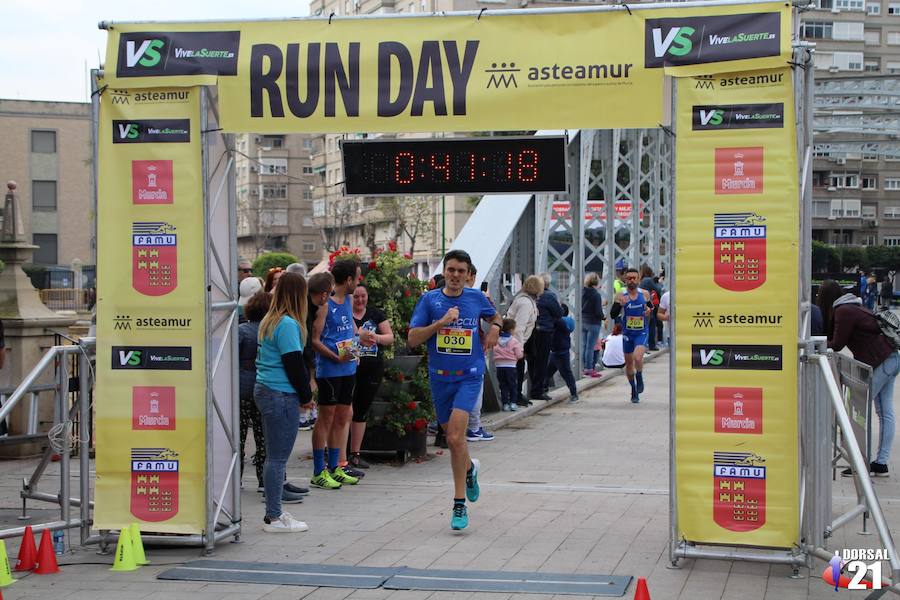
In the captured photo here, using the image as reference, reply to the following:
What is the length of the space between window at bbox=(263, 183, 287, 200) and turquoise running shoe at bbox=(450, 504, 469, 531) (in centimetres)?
9068

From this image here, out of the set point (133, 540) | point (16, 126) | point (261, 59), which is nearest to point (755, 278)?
point (261, 59)

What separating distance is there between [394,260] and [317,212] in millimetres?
82730

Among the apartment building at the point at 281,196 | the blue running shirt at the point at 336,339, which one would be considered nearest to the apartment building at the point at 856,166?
the apartment building at the point at 281,196

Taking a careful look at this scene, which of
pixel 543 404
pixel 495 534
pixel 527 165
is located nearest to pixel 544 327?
pixel 543 404

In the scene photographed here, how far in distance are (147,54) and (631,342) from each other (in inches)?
442

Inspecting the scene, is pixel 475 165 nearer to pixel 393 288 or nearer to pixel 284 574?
pixel 393 288

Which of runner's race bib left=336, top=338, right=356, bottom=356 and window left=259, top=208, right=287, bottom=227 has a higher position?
window left=259, top=208, right=287, bottom=227

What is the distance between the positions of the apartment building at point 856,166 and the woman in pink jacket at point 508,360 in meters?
77.0

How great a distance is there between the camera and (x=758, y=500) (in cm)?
742

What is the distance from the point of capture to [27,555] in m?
7.63

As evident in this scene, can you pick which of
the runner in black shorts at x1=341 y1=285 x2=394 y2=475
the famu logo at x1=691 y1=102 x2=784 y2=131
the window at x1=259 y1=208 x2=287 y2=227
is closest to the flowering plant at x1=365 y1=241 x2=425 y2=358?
the runner in black shorts at x1=341 y1=285 x2=394 y2=475

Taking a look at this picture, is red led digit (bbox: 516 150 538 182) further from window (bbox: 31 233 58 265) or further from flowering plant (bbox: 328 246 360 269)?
window (bbox: 31 233 58 265)

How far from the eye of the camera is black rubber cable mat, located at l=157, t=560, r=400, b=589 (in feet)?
23.5

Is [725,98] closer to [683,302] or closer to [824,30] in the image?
[683,302]
